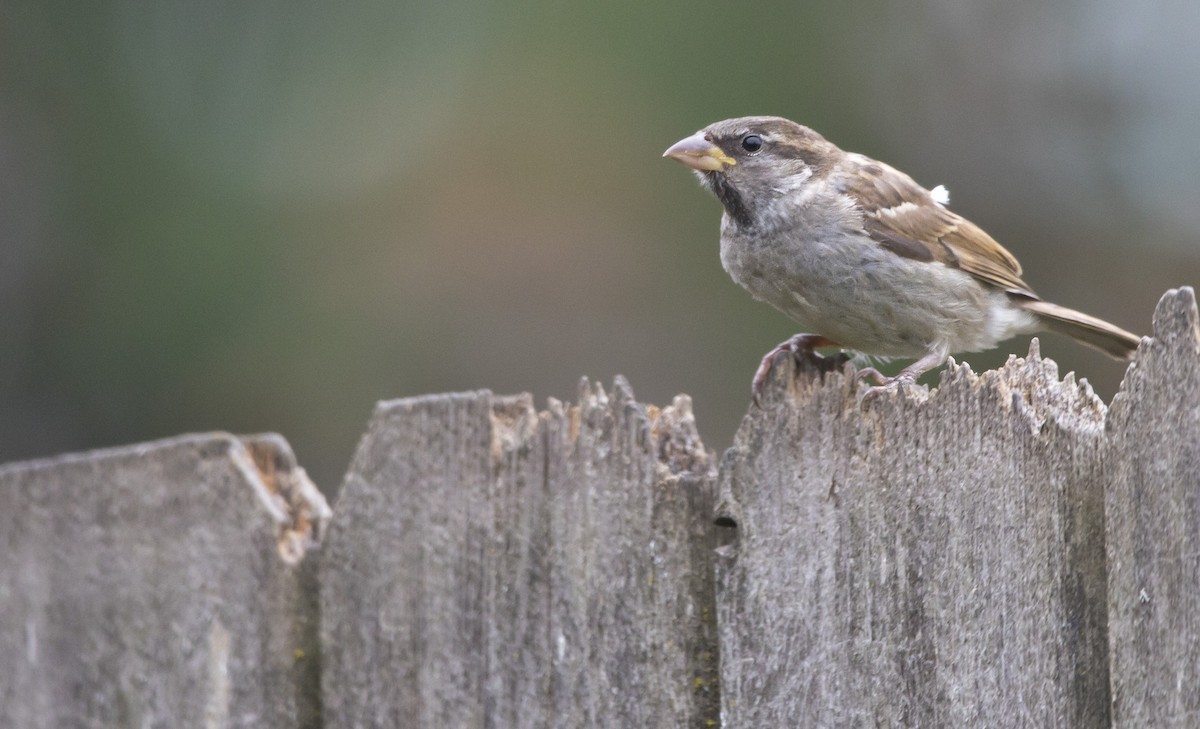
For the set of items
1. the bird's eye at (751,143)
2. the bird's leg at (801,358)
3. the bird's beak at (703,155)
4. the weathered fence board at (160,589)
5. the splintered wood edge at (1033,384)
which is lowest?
the weathered fence board at (160,589)

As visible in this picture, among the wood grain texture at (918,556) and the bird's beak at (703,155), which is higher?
the bird's beak at (703,155)

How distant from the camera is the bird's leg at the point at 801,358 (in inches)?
77.9

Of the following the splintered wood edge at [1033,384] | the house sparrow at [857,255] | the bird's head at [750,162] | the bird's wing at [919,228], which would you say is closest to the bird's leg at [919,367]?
the house sparrow at [857,255]

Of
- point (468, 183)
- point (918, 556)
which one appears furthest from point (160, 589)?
point (468, 183)

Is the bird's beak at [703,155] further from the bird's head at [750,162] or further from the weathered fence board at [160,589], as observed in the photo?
the weathered fence board at [160,589]

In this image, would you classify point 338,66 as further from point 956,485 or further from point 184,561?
point 956,485

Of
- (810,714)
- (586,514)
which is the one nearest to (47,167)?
(586,514)

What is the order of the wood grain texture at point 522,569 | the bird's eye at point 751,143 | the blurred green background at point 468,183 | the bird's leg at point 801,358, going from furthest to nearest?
the blurred green background at point 468,183
the bird's eye at point 751,143
the bird's leg at point 801,358
the wood grain texture at point 522,569

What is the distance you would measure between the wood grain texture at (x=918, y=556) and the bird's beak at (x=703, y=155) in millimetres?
1702

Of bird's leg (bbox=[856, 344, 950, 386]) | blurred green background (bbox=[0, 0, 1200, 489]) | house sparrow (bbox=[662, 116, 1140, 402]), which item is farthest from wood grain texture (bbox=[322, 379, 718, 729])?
blurred green background (bbox=[0, 0, 1200, 489])

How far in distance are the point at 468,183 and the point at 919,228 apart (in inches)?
105

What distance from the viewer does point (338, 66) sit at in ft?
17.6

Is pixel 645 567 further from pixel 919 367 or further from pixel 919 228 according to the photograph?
pixel 919 228

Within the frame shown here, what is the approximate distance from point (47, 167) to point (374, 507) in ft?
12.2
